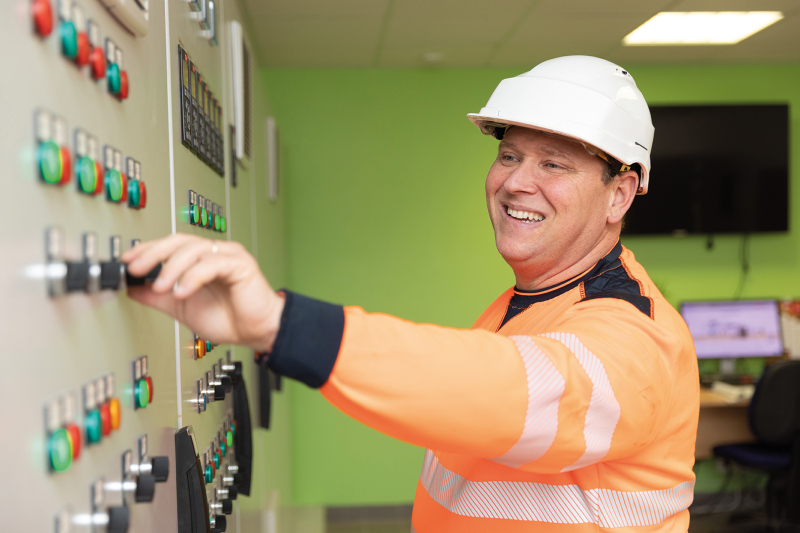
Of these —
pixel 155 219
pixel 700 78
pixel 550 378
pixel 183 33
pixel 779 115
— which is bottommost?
pixel 550 378

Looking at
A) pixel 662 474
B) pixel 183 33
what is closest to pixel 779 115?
pixel 662 474

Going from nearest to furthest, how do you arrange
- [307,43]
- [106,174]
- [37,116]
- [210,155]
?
1. [37,116]
2. [106,174]
3. [210,155]
4. [307,43]

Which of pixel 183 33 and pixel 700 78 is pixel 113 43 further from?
pixel 700 78

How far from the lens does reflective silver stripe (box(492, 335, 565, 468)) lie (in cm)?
61

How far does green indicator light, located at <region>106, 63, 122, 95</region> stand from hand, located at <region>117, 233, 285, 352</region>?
0.54 ft

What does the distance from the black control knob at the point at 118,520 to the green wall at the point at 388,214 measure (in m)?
3.20

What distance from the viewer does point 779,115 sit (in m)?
3.74

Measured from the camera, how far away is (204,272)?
539 millimetres

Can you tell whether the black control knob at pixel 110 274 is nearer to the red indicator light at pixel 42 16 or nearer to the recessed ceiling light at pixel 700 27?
the red indicator light at pixel 42 16

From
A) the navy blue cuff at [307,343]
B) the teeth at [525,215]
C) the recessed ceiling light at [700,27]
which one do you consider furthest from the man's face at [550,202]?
the recessed ceiling light at [700,27]

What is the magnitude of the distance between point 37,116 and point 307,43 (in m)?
3.08

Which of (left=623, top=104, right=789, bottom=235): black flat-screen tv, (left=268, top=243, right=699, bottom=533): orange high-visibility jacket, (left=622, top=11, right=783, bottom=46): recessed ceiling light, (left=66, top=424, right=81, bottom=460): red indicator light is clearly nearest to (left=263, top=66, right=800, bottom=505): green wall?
(left=623, top=104, right=789, bottom=235): black flat-screen tv

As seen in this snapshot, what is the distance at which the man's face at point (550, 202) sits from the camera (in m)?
1.10

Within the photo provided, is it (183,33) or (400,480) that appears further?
(400,480)
